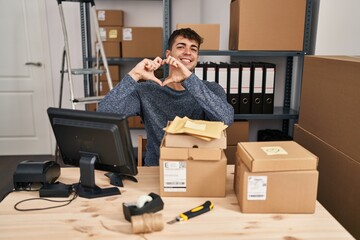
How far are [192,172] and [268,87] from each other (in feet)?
4.91

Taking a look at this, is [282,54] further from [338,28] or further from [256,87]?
[338,28]

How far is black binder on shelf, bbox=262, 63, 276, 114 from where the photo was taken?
2361mm

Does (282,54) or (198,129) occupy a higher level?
(282,54)

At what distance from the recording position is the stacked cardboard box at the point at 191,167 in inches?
42.3

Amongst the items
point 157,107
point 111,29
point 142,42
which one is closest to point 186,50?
point 157,107

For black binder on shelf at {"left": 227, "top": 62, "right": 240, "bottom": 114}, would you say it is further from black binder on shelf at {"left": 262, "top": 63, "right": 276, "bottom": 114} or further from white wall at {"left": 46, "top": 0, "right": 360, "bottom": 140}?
white wall at {"left": 46, "top": 0, "right": 360, "bottom": 140}

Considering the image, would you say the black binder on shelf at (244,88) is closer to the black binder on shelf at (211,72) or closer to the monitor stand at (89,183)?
the black binder on shelf at (211,72)

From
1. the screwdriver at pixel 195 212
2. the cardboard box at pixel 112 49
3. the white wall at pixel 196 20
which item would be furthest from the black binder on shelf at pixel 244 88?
the screwdriver at pixel 195 212

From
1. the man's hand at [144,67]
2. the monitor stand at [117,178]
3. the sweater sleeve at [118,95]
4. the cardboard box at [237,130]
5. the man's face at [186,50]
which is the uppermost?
the man's face at [186,50]

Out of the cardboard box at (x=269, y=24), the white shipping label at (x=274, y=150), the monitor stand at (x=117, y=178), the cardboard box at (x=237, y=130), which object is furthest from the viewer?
the cardboard box at (x=237, y=130)

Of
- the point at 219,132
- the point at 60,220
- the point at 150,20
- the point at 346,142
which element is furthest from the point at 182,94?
the point at 150,20

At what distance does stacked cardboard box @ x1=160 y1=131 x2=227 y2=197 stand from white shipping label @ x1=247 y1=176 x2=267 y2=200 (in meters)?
0.12

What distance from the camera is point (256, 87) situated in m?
2.40

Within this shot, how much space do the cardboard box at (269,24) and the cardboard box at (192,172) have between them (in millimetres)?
1429
